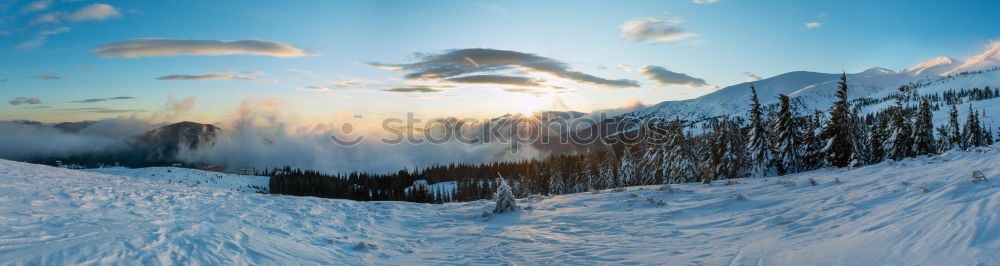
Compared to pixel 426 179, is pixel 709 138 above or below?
above

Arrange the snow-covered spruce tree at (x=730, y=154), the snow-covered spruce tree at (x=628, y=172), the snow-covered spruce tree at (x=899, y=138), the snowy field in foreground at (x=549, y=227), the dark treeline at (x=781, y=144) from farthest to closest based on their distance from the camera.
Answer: the snow-covered spruce tree at (x=628, y=172) → the snow-covered spruce tree at (x=730, y=154) → the snow-covered spruce tree at (x=899, y=138) → the dark treeline at (x=781, y=144) → the snowy field in foreground at (x=549, y=227)

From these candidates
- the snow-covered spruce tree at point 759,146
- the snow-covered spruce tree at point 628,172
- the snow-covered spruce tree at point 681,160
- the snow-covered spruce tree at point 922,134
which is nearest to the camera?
the snow-covered spruce tree at point 759,146

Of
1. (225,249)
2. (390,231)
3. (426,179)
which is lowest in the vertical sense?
(426,179)

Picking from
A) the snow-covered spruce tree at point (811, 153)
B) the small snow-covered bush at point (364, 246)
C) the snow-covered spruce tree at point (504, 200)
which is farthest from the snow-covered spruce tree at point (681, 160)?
the small snow-covered bush at point (364, 246)

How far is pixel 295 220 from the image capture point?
48.6 feet

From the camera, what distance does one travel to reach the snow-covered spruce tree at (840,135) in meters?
38.5

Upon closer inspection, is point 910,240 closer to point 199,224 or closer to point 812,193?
point 812,193

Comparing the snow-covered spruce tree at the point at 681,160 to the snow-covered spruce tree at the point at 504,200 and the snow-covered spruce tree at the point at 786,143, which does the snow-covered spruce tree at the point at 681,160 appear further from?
the snow-covered spruce tree at the point at 504,200

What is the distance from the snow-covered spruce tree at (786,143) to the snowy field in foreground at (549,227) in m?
22.8

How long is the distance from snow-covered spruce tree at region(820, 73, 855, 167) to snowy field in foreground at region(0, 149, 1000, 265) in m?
25.0

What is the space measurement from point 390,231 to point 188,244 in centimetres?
688

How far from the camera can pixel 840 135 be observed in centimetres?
3953

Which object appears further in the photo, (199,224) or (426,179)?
(426,179)

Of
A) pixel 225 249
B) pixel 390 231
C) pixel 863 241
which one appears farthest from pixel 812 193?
pixel 225 249
